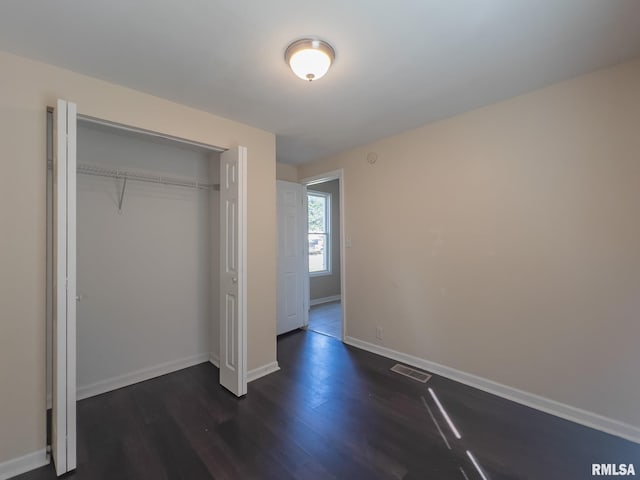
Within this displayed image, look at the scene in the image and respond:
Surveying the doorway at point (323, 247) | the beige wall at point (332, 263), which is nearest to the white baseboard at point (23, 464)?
the doorway at point (323, 247)

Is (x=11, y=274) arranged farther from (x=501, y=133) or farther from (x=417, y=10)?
(x=501, y=133)

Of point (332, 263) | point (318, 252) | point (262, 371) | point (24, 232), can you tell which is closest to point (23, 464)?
point (24, 232)

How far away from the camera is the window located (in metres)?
5.86

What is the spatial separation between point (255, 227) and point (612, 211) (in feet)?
9.23

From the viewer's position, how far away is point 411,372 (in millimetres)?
2830

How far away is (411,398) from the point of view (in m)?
2.38

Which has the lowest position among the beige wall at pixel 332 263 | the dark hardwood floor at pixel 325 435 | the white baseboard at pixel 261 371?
the dark hardwood floor at pixel 325 435

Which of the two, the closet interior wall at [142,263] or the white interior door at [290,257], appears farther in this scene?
the white interior door at [290,257]

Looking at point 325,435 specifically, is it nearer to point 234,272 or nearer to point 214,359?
point 234,272

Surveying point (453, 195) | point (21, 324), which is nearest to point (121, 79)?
point (21, 324)

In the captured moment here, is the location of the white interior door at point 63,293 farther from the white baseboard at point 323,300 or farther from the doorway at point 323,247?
the white baseboard at point 323,300

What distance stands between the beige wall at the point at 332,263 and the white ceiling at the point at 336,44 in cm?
371

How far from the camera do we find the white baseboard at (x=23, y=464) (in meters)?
1.64

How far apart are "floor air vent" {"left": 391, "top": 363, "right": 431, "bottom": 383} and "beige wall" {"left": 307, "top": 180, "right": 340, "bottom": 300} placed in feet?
9.88
